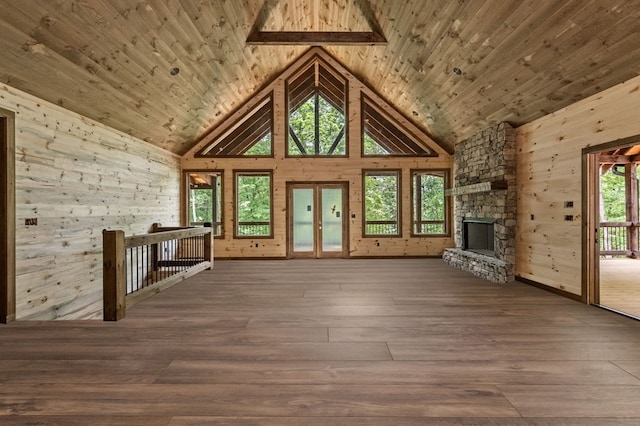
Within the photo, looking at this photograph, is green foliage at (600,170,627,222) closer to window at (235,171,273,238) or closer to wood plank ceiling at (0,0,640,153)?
wood plank ceiling at (0,0,640,153)

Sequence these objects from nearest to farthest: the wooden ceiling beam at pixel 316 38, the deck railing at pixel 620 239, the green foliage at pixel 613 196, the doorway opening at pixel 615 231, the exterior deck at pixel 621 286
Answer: the exterior deck at pixel 621 286
the doorway opening at pixel 615 231
the wooden ceiling beam at pixel 316 38
the deck railing at pixel 620 239
the green foliage at pixel 613 196

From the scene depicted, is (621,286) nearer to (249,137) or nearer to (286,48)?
(286,48)

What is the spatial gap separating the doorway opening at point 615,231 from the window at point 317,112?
18.1 feet

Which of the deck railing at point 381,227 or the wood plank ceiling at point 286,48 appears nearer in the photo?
the wood plank ceiling at point 286,48

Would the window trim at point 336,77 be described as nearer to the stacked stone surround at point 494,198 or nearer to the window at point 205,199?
the window at point 205,199

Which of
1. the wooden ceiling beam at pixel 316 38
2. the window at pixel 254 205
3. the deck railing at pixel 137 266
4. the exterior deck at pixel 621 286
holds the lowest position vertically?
the exterior deck at pixel 621 286

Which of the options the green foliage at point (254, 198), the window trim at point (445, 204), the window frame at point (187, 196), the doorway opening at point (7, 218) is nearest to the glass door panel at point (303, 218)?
the green foliage at point (254, 198)

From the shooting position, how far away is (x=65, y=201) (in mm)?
4562

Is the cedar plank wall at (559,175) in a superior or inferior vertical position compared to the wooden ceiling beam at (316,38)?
inferior

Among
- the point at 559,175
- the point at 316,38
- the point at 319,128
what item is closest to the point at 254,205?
the point at 319,128

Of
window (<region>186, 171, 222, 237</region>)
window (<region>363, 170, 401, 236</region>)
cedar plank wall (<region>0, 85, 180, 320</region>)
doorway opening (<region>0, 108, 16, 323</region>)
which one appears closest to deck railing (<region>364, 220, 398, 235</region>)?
window (<region>363, 170, 401, 236</region>)

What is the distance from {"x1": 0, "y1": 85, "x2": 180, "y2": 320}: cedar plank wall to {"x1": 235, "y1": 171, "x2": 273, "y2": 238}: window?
8.47 ft

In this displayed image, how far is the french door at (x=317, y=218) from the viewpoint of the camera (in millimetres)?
8562

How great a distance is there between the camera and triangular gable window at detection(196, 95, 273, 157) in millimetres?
8570
